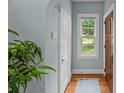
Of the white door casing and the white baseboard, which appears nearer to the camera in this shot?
the white door casing

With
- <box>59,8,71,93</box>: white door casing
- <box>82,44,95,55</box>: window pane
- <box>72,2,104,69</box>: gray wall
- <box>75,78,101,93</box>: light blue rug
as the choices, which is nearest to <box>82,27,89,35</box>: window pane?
<box>72,2,104,69</box>: gray wall

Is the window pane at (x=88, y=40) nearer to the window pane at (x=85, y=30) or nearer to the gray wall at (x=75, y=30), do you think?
the window pane at (x=85, y=30)

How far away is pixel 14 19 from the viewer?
3.34m

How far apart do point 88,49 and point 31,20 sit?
230 inches

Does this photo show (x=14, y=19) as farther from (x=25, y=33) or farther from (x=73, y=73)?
(x=73, y=73)

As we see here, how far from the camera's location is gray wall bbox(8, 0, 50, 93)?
325 centimetres

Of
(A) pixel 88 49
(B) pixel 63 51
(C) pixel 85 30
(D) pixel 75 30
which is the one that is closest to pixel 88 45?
(A) pixel 88 49

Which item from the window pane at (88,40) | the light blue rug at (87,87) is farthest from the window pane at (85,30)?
the light blue rug at (87,87)

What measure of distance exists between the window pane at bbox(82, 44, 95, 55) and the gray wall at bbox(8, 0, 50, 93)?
5.80 metres

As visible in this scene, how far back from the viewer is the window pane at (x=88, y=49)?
8.90 m

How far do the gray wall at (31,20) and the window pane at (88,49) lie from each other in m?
5.80

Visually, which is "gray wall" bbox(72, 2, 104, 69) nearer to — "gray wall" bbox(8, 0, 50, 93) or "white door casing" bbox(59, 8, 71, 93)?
"white door casing" bbox(59, 8, 71, 93)
